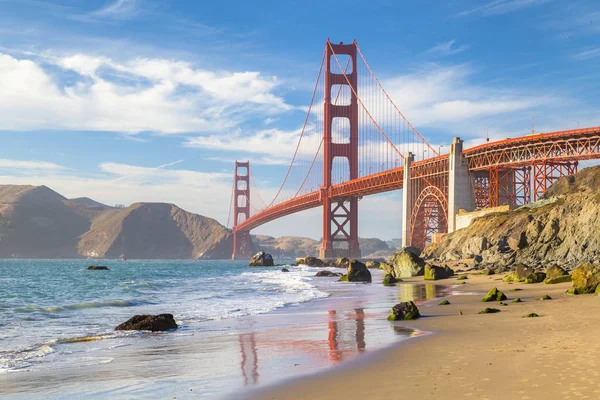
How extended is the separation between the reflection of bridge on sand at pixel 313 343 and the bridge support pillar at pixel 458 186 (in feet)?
146

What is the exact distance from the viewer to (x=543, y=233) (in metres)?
37.5

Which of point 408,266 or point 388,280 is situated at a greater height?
point 408,266

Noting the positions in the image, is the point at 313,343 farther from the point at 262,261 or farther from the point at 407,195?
the point at 262,261

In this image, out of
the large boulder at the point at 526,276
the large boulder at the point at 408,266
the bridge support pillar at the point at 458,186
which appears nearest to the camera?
the large boulder at the point at 526,276

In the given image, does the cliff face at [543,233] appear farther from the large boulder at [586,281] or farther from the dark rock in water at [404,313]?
the dark rock in water at [404,313]

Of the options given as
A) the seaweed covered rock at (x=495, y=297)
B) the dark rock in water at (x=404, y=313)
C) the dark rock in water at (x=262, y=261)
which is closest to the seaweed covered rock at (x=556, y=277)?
the seaweed covered rock at (x=495, y=297)

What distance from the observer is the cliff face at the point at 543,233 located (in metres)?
33.0

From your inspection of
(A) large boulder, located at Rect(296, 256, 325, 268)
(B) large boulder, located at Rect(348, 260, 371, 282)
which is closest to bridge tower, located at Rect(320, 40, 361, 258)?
(A) large boulder, located at Rect(296, 256, 325, 268)

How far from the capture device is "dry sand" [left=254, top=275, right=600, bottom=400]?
6945mm

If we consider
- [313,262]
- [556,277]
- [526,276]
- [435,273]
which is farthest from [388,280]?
[313,262]

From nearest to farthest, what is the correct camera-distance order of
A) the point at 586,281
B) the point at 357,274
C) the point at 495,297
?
the point at 586,281 < the point at 495,297 < the point at 357,274

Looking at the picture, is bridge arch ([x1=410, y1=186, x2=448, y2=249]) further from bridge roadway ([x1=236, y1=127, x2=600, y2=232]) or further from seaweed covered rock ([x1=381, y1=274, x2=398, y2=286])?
seaweed covered rock ([x1=381, y1=274, x2=398, y2=286])

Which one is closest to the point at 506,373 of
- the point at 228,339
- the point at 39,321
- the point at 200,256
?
the point at 228,339

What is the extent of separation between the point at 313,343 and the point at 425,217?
6096 centimetres
